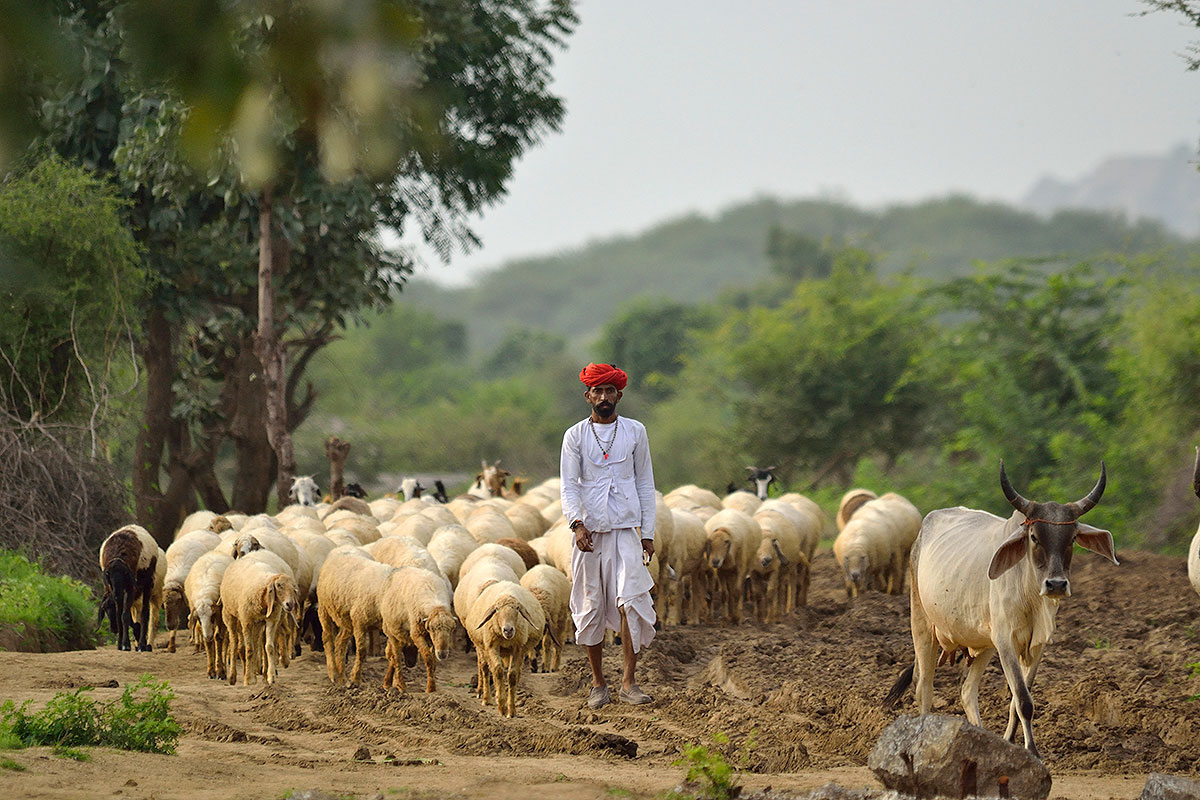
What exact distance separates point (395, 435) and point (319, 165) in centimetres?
3239

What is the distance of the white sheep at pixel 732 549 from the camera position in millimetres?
12898

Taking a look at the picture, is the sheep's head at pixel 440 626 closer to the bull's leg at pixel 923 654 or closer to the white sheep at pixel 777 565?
the bull's leg at pixel 923 654

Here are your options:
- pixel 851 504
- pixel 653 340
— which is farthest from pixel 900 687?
pixel 653 340

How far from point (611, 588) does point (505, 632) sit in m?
0.70

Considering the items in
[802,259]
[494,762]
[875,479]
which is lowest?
[494,762]

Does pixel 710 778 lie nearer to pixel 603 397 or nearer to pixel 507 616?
pixel 507 616

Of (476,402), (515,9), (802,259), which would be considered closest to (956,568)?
(515,9)

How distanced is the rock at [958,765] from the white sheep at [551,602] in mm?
3889

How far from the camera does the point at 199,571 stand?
10.4 meters

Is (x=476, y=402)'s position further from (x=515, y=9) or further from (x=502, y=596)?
(x=502, y=596)

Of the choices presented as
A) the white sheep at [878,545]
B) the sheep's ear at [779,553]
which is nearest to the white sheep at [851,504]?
the white sheep at [878,545]

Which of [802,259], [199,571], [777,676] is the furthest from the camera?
[802,259]

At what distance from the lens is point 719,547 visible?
1287 cm

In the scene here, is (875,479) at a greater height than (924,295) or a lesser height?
Result: lesser
